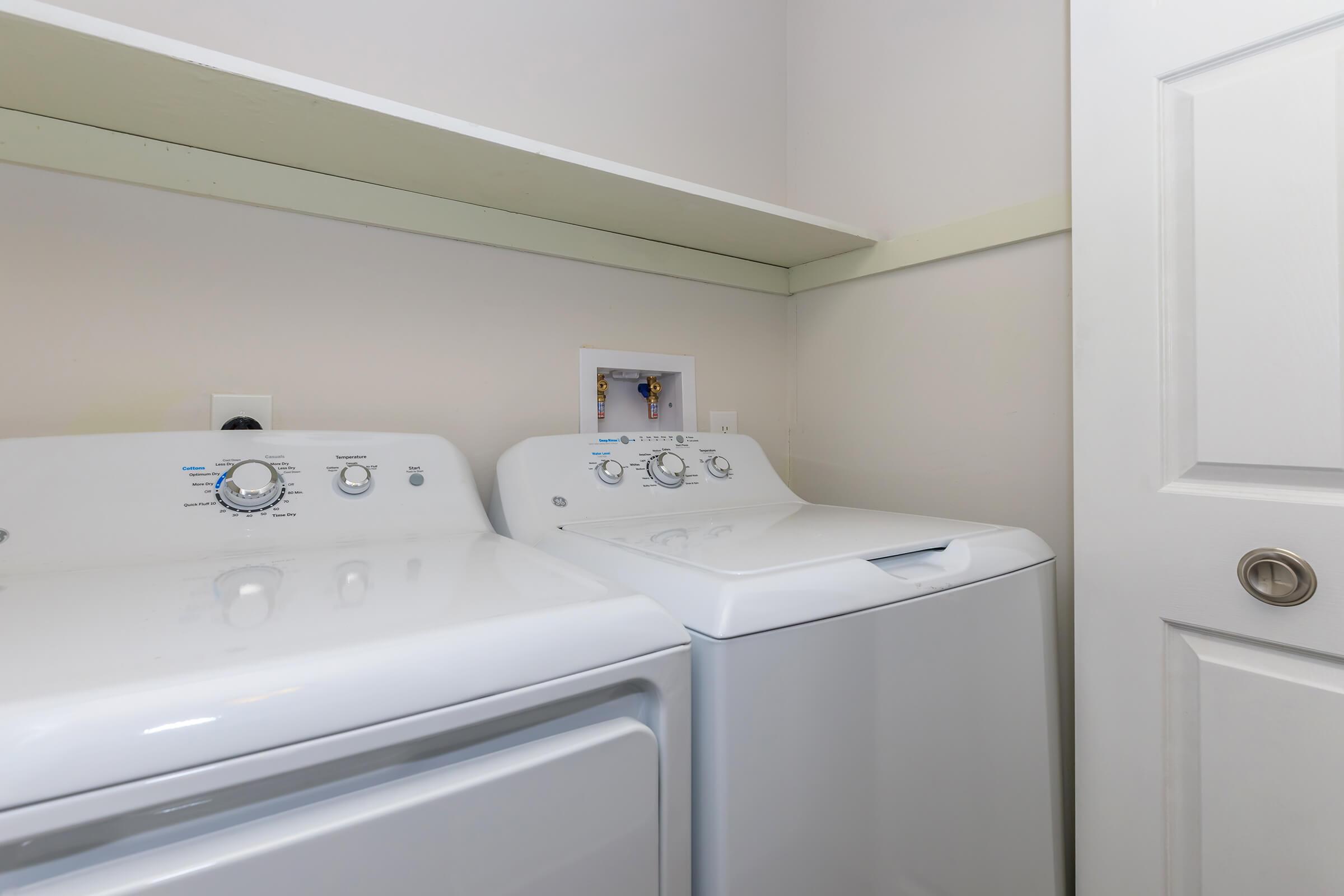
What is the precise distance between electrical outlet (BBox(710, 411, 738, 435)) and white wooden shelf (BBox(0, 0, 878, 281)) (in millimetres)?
404

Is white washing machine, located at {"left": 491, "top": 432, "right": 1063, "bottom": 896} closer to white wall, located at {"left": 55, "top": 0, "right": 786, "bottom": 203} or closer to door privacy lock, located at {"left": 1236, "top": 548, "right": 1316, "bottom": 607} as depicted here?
door privacy lock, located at {"left": 1236, "top": 548, "right": 1316, "bottom": 607}

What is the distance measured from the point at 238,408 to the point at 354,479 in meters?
0.25

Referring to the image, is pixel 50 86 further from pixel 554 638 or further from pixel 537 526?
pixel 554 638

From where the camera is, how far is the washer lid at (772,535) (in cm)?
73

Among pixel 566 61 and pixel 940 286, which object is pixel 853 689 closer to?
pixel 940 286

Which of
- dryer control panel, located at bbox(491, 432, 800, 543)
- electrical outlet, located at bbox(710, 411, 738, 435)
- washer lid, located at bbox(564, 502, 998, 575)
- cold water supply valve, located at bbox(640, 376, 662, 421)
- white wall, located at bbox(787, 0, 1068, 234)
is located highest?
white wall, located at bbox(787, 0, 1068, 234)

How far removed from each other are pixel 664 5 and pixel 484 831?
1589 millimetres

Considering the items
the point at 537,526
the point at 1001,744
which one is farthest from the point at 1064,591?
the point at 537,526

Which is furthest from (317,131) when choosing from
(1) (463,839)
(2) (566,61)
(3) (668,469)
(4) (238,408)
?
(1) (463,839)

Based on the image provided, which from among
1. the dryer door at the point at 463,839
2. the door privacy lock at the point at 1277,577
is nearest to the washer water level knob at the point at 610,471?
the dryer door at the point at 463,839

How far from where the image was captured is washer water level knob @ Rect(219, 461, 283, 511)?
0.83 m

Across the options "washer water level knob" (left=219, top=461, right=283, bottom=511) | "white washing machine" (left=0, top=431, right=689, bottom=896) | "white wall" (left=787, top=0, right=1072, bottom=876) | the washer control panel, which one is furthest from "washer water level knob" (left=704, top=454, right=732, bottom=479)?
"washer water level knob" (left=219, top=461, right=283, bottom=511)

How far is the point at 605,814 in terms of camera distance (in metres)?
0.54

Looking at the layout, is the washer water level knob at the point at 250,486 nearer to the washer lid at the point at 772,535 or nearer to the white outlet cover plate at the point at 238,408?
the white outlet cover plate at the point at 238,408
